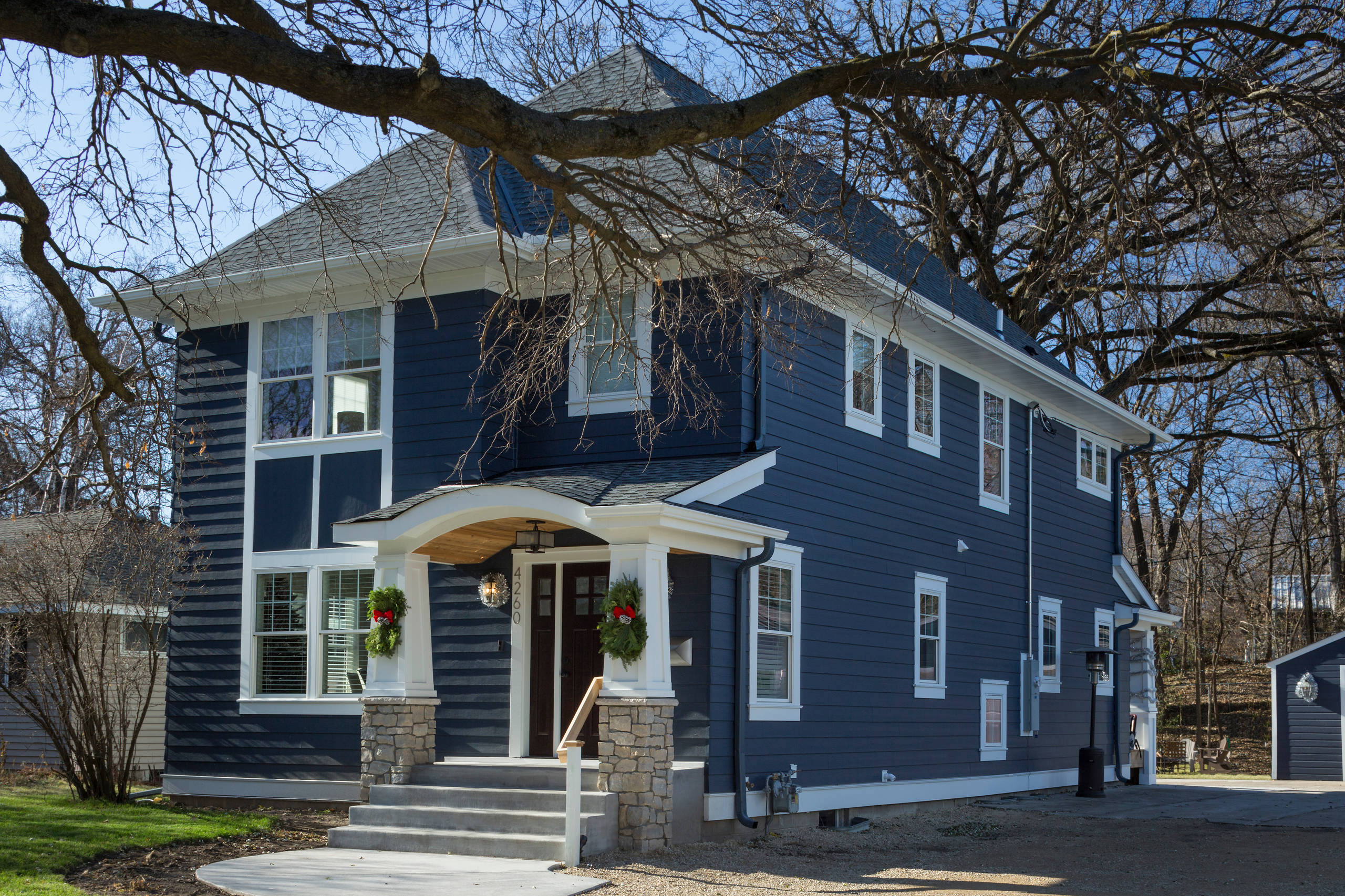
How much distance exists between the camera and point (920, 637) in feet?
50.0

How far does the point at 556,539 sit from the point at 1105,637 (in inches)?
460

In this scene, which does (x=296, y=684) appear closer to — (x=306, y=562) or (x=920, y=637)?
(x=306, y=562)

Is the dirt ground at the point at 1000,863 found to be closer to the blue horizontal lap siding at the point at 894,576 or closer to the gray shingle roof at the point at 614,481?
the blue horizontal lap siding at the point at 894,576

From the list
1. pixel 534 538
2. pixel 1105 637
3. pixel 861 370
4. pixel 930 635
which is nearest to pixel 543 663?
pixel 534 538

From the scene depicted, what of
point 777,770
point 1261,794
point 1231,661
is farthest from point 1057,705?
point 1231,661

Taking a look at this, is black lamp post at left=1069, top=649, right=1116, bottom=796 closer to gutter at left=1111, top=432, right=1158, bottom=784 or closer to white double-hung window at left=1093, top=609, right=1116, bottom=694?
white double-hung window at left=1093, top=609, right=1116, bottom=694

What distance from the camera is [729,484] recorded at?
38.0 feet

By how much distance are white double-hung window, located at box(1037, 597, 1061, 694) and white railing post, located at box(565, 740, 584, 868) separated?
972 centimetres

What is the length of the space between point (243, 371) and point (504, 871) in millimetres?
7043

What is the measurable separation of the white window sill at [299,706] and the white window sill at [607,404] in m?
3.61

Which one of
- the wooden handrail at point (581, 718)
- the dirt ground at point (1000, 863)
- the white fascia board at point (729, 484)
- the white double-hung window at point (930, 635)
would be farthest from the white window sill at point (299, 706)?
the white double-hung window at point (930, 635)

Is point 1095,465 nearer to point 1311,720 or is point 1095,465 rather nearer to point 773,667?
point 1311,720

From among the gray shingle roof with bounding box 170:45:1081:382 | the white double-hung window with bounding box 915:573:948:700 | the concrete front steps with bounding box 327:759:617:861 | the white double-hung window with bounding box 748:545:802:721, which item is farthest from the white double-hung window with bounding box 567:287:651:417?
the white double-hung window with bounding box 915:573:948:700

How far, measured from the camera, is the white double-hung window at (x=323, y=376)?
13734 millimetres
